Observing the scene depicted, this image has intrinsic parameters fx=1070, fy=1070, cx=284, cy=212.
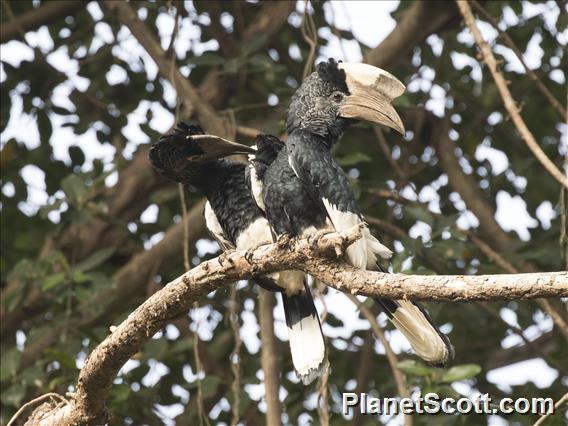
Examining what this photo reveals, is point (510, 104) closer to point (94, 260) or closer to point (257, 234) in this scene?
point (257, 234)

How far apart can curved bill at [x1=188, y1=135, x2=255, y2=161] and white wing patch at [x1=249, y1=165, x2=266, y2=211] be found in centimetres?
6

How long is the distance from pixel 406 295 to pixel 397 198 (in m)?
1.70

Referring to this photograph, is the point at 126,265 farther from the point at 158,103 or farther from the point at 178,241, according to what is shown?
the point at 158,103

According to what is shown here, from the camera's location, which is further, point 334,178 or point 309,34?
point 309,34

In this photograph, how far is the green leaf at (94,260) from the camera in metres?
3.54

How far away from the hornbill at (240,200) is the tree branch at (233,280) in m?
0.42

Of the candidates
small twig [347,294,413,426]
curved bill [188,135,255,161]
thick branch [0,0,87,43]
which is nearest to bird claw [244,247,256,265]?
curved bill [188,135,255,161]

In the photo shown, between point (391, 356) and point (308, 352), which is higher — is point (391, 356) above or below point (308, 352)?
above

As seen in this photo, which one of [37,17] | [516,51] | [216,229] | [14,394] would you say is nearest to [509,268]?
[516,51]

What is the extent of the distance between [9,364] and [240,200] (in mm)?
1016

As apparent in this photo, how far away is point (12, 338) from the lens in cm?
395

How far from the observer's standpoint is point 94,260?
3.60 metres

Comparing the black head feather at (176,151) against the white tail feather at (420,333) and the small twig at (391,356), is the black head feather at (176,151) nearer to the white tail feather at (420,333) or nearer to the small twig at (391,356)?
the small twig at (391,356)

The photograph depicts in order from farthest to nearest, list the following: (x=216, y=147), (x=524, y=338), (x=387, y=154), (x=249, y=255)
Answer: (x=387, y=154) < (x=524, y=338) < (x=216, y=147) < (x=249, y=255)
